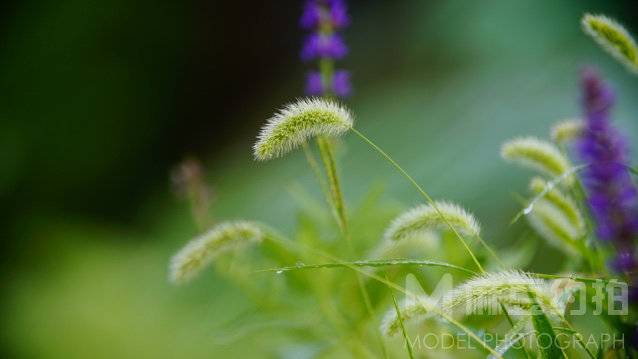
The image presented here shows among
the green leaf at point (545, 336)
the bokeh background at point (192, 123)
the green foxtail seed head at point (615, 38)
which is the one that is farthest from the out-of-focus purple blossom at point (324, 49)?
the bokeh background at point (192, 123)

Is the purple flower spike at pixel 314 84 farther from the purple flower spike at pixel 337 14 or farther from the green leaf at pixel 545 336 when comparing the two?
the green leaf at pixel 545 336

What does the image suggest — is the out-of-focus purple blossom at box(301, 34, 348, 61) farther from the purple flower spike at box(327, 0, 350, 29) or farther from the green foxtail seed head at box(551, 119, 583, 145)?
the green foxtail seed head at box(551, 119, 583, 145)

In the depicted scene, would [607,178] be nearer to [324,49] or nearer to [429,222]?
[429,222]

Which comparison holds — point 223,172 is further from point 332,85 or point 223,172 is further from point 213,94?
point 332,85

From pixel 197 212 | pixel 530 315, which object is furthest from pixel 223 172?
pixel 530 315

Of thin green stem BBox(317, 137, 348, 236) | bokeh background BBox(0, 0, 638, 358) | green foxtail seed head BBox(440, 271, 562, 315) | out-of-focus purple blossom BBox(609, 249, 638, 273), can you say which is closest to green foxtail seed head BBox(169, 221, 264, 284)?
thin green stem BBox(317, 137, 348, 236)

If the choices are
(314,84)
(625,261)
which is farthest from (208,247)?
(625,261)

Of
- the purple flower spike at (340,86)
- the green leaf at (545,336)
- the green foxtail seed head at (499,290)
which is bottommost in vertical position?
the green leaf at (545,336)
